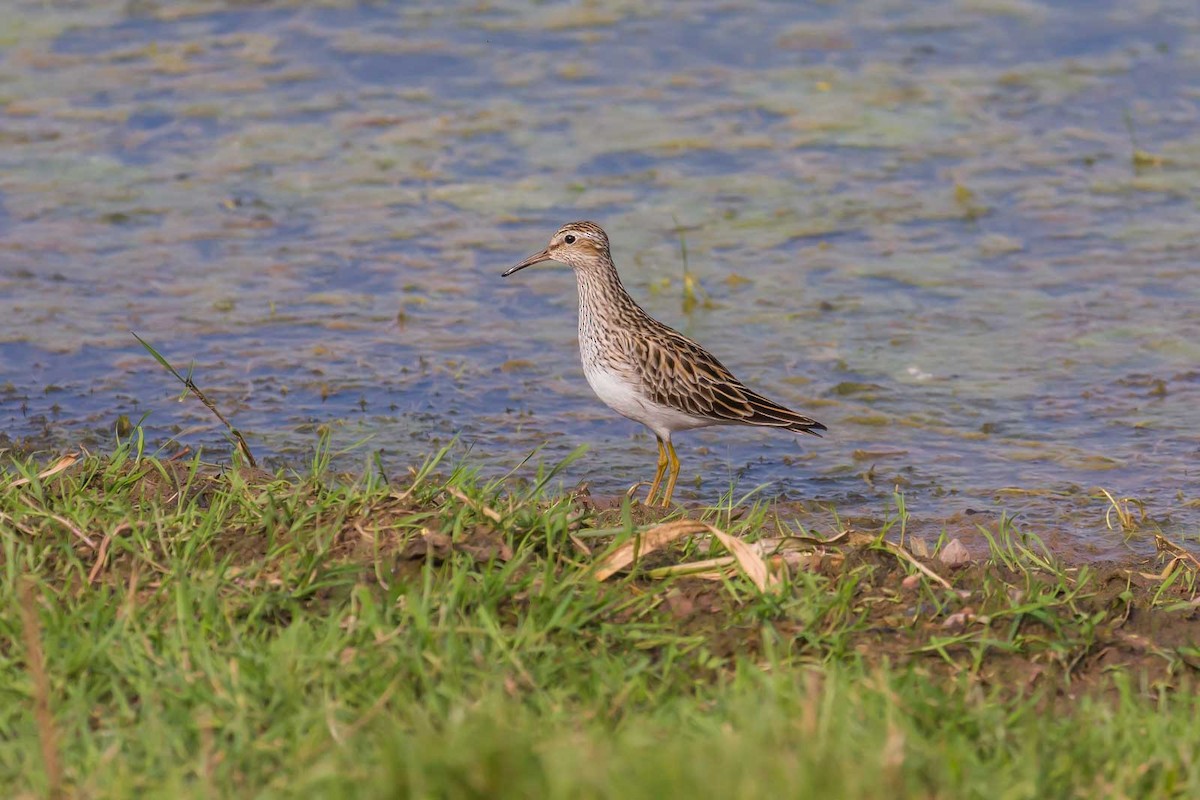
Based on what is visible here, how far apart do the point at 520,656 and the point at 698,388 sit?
9.91 feet

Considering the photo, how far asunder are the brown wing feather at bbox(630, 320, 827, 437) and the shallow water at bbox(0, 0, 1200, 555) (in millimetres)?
502

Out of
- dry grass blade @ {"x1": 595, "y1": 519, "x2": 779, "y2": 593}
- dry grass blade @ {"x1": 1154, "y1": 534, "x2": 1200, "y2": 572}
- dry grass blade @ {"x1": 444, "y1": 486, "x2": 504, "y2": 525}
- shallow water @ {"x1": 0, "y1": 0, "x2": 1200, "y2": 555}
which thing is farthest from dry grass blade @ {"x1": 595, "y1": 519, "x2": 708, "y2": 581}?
shallow water @ {"x1": 0, "y1": 0, "x2": 1200, "y2": 555}

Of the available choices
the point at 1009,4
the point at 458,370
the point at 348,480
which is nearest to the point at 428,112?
the point at 458,370

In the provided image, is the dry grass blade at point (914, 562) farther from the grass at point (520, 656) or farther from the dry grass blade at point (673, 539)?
the dry grass blade at point (673, 539)

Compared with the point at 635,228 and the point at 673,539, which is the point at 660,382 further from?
the point at 635,228

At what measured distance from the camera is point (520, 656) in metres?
4.81

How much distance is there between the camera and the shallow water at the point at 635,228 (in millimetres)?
8656

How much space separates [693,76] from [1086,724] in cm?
1004

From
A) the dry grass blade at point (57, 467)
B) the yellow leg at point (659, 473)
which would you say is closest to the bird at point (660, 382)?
the yellow leg at point (659, 473)

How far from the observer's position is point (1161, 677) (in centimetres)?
518

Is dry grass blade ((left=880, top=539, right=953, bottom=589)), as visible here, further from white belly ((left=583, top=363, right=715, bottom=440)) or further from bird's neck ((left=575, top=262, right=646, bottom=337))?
bird's neck ((left=575, top=262, right=646, bottom=337))

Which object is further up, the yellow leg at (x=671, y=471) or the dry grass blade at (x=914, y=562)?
the dry grass blade at (x=914, y=562)

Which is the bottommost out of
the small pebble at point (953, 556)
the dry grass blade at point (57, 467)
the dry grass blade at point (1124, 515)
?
the dry grass blade at point (1124, 515)

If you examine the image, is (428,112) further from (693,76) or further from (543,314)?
(543,314)
